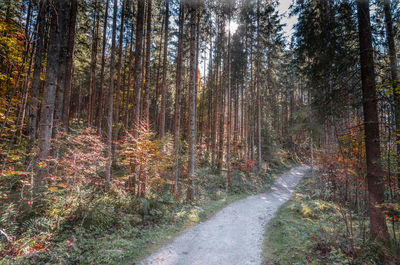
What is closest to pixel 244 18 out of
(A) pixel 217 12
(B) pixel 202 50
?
(A) pixel 217 12

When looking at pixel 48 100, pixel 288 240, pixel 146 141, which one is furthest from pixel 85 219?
pixel 288 240

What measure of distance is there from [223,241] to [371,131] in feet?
17.6

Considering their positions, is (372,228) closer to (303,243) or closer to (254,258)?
(303,243)

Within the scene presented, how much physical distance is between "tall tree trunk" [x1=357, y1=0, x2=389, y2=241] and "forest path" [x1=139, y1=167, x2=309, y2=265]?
124 inches

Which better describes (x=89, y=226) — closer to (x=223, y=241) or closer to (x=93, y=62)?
(x=223, y=241)

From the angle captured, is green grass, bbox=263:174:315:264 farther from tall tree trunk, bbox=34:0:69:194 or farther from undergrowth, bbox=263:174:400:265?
tall tree trunk, bbox=34:0:69:194

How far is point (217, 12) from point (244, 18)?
9.88 feet

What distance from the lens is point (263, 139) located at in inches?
792

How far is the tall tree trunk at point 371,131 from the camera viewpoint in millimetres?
4805

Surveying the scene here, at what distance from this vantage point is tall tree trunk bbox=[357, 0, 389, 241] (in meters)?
4.80

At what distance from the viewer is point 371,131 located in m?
4.98

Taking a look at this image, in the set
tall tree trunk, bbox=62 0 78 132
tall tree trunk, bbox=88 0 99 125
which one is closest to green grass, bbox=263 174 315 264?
tall tree trunk, bbox=62 0 78 132

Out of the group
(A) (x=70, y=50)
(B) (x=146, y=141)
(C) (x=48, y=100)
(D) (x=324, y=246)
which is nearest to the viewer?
(D) (x=324, y=246)

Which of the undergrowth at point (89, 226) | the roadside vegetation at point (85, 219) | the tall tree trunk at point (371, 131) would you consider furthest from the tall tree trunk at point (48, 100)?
the tall tree trunk at point (371, 131)
